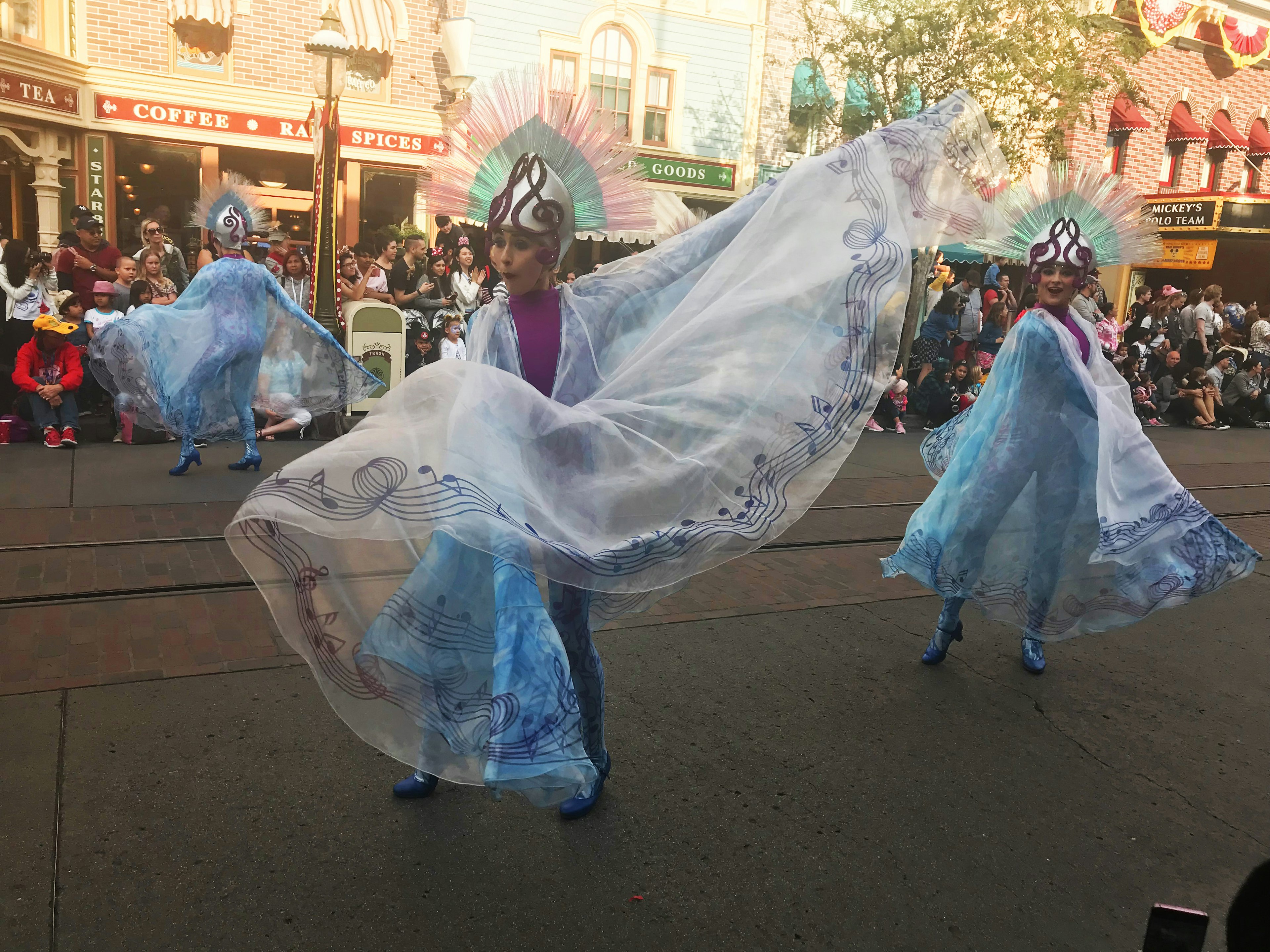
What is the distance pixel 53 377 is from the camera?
327 inches

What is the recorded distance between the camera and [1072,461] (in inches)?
174

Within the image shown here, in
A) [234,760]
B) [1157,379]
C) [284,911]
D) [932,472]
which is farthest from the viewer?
[1157,379]

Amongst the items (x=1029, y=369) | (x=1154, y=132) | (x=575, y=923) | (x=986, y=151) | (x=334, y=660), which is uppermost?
(x=1154, y=132)

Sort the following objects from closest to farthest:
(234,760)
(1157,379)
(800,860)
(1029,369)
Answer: (800,860), (234,760), (1029,369), (1157,379)

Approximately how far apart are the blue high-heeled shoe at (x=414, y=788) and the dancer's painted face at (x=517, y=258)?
4.90ft

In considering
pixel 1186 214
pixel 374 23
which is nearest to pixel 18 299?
pixel 374 23

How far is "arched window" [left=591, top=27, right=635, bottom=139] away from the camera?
1822cm

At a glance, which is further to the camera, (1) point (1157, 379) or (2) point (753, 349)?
(1) point (1157, 379)

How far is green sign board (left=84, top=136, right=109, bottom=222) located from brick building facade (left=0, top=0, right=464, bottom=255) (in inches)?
0.8

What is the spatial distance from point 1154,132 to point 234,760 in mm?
25883

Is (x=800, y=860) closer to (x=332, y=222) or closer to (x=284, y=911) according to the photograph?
(x=284, y=911)

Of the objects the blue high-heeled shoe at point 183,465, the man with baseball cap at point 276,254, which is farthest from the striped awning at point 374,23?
the blue high-heeled shoe at point 183,465

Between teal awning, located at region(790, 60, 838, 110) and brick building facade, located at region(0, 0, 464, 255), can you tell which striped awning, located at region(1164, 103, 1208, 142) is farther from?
brick building facade, located at region(0, 0, 464, 255)

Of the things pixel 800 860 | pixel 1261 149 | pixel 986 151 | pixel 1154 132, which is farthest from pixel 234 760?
pixel 1261 149
